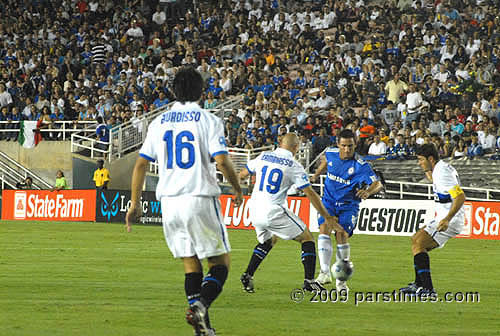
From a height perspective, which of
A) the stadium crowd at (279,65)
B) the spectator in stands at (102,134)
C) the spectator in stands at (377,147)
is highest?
the stadium crowd at (279,65)

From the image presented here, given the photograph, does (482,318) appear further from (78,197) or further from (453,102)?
(78,197)

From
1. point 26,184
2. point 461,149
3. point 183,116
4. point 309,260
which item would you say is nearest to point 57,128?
point 26,184

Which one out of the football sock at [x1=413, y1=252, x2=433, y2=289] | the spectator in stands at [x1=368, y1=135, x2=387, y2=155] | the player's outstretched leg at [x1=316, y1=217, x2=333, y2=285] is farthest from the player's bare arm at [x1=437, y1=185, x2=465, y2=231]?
the spectator in stands at [x1=368, y1=135, x2=387, y2=155]

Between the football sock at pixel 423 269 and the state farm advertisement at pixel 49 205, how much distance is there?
2118cm

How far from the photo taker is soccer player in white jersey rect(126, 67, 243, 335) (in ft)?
24.0

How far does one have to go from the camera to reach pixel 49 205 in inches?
1256

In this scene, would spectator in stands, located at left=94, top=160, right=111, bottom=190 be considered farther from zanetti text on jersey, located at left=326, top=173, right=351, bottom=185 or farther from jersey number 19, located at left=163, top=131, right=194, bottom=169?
jersey number 19, located at left=163, top=131, right=194, bottom=169

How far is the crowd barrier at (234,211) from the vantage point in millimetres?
23855

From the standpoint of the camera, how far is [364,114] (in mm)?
27375

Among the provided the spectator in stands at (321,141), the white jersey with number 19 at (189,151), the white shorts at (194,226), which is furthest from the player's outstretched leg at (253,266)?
the spectator in stands at (321,141)

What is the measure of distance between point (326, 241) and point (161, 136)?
4712 mm

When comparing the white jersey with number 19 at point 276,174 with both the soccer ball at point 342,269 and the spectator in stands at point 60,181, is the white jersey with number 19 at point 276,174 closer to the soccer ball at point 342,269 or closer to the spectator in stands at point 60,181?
the soccer ball at point 342,269

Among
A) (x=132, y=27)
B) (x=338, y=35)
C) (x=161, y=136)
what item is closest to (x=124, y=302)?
(x=161, y=136)

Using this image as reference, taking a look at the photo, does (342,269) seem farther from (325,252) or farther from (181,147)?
(181,147)
